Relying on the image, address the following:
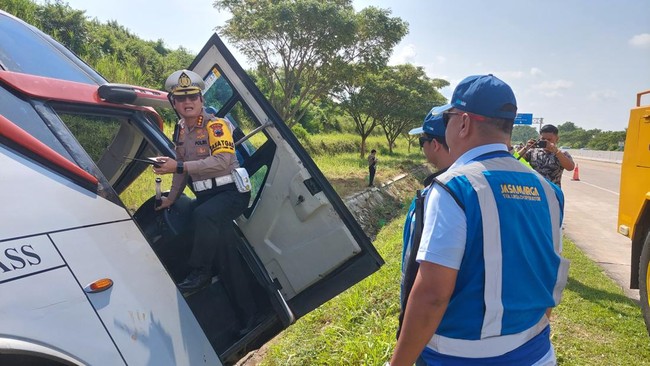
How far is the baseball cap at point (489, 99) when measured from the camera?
1493 mm

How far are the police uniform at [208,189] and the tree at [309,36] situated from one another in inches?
493

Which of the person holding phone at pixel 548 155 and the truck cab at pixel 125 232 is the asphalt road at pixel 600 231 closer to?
the person holding phone at pixel 548 155

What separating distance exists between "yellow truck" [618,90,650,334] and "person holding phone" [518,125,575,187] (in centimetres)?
67

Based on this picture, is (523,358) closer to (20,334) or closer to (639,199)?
(20,334)

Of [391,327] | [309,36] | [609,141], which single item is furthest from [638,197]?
[609,141]

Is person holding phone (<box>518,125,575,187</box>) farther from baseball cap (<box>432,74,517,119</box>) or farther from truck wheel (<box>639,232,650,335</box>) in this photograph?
baseball cap (<box>432,74,517,119</box>)

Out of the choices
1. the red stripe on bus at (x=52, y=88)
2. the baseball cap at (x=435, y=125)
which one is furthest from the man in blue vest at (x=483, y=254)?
the red stripe on bus at (x=52, y=88)

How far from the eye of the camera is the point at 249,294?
295 centimetres

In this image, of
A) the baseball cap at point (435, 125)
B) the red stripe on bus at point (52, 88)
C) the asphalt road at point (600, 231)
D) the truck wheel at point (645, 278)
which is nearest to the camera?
the red stripe on bus at point (52, 88)

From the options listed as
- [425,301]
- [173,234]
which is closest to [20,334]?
[425,301]

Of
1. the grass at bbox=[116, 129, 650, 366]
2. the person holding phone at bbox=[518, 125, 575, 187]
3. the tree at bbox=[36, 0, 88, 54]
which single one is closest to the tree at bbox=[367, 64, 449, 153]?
the tree at bbox=[36, 0, 88, 54]

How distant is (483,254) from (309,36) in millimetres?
14880

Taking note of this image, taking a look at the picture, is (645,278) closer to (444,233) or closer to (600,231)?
(444,233)

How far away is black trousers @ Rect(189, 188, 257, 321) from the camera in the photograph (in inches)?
102
